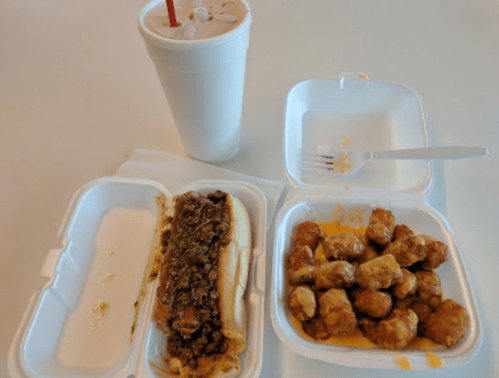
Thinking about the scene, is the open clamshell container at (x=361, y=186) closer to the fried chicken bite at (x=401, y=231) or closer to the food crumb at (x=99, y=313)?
the fried chicken bite at (x=401, y=231)

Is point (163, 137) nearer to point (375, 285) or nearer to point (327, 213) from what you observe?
point (327, 213)

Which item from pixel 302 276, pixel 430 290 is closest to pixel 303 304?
pixel 302 276

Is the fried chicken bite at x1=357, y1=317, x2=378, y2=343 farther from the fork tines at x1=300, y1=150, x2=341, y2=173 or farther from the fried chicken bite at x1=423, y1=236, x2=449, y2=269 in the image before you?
the fork tines at x1=300, y1=150, x2=341, y2=173

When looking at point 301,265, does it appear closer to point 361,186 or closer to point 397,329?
point 397,329

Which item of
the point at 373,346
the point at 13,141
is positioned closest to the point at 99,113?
the point at 13,141

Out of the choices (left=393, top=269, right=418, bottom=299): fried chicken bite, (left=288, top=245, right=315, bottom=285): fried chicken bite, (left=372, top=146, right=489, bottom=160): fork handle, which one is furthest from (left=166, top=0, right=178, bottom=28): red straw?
(left=393, top=269, right=418, bottom=299): fried chicken bite

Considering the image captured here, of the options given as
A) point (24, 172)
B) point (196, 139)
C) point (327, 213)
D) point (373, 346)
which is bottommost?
point (373, 346)
